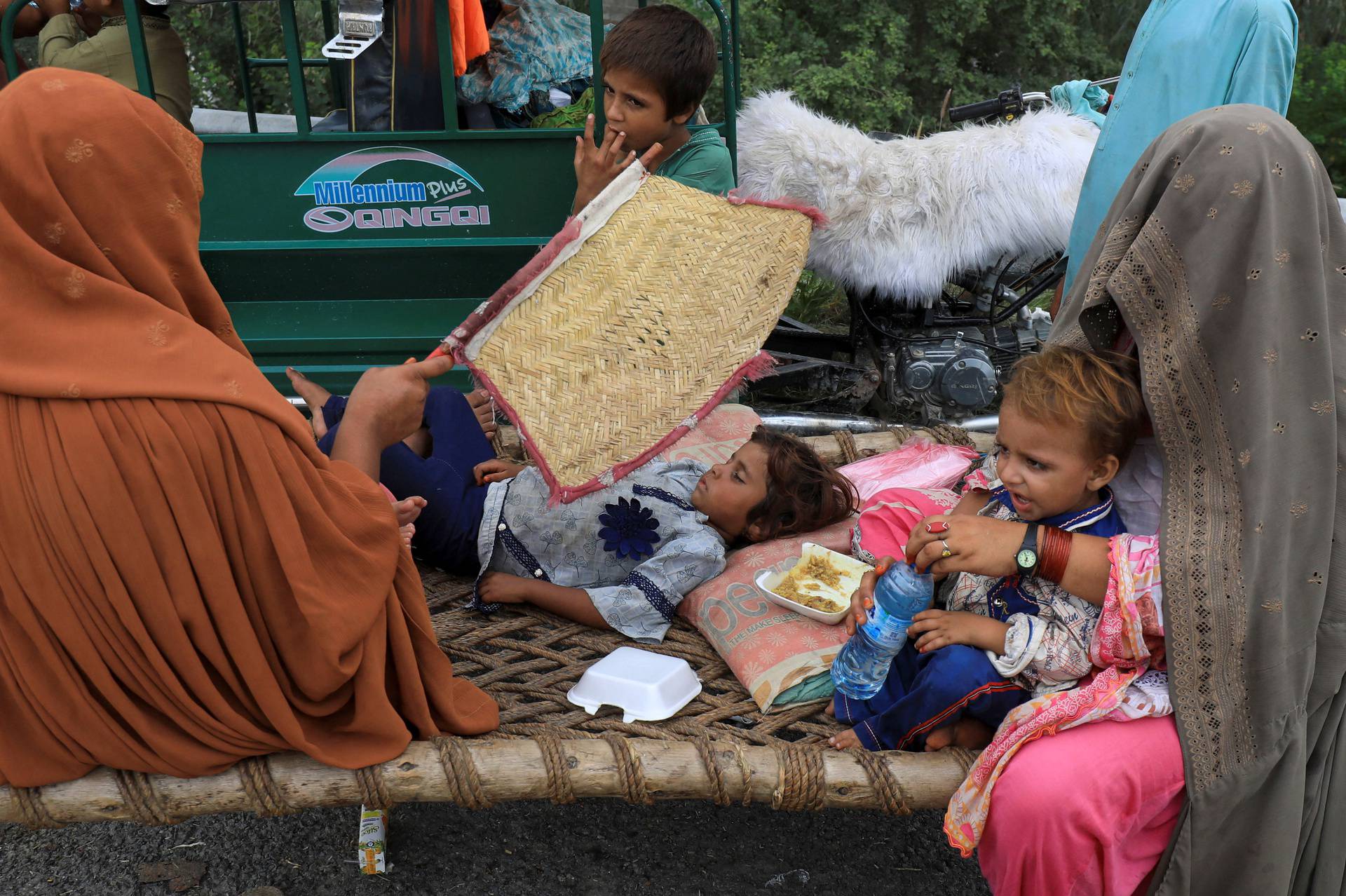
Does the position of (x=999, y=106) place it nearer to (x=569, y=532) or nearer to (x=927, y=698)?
(x=569, y=532)

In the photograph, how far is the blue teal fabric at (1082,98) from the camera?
14.1 ft

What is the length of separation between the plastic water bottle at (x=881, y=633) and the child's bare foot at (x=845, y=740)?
0.28ft

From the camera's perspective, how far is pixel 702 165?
11.7 feet

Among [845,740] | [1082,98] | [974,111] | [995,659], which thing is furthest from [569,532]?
[1082,98]

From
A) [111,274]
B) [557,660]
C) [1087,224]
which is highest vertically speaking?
[111,274]

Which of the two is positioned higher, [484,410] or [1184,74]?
[1184,74]

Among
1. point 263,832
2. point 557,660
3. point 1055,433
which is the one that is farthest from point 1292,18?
point 263,832

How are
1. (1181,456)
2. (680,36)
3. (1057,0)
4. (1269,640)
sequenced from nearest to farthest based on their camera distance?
1. (1269,640)
2. (1181,456)
3. (680,36)
4. (1057,0)

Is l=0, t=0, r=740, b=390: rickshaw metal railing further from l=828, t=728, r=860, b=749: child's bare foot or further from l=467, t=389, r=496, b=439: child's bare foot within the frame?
l=828, t=728, r=860, b=749: child's bare foot

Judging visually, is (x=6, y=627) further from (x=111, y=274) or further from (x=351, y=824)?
(x=351, y=824)

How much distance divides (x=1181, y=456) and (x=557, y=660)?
5.25ft

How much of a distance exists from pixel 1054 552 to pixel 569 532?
1.48m

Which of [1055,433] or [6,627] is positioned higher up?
[1055,433]

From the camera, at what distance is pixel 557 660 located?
271cm
